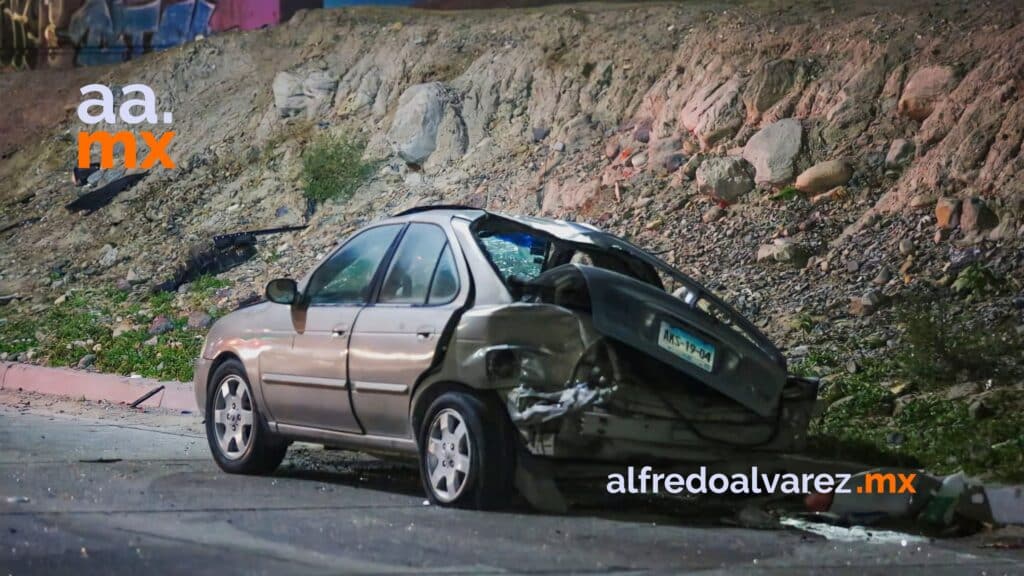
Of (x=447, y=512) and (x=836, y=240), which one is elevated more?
(x=836, y=240)

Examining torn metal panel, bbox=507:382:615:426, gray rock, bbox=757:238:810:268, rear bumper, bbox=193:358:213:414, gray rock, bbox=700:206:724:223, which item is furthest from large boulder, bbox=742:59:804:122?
torn metal panel, bbox=507:382:615:426

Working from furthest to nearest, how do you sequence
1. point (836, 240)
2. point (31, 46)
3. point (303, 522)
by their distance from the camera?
point (31, 46) < point (836, 240) < point (303, 522)

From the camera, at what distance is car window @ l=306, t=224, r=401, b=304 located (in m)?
8.35

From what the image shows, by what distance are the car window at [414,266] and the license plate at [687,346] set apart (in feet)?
4.45

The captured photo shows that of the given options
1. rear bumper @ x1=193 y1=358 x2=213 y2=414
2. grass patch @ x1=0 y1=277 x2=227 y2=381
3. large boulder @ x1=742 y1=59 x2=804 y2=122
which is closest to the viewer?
rear bumper @ x1=193 y1=358 x2=213 y2=414

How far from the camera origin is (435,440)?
7.48 metres

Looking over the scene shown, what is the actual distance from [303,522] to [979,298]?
7.65 m

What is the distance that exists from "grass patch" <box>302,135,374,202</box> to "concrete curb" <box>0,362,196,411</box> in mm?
6365

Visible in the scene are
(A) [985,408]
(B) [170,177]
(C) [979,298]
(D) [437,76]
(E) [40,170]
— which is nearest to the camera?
(A) [985,408]

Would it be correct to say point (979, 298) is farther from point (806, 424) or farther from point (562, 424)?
point (562, 424)

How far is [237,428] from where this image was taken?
352 inches

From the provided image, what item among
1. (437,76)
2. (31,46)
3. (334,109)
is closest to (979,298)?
(437,76)

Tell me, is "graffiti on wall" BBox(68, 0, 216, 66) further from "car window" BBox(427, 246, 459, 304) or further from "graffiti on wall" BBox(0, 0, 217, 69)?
"car window" BBox(427, 246, 459, 304)

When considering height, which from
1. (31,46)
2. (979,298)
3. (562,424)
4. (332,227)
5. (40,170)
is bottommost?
(562,424)
